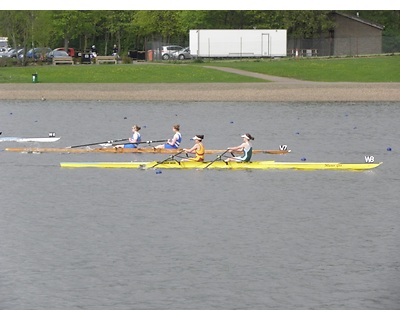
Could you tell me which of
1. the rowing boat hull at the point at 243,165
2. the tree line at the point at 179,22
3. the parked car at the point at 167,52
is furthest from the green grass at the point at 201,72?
the rowing boat hull at the point at 243,165

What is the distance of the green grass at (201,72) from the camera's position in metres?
80.1

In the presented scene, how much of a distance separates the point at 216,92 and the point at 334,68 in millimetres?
18027

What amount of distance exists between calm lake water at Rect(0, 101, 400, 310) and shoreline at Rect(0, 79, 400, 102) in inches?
822

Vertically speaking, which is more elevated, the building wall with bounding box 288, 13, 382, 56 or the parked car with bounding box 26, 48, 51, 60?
the building wall with bounding box 288, 13, 382, 56

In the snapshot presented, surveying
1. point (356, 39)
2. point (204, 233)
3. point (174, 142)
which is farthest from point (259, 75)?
point (204, 233)

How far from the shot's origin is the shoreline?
70.4 meters

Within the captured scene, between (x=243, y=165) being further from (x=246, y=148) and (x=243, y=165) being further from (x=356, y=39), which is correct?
(x=356, y=39)

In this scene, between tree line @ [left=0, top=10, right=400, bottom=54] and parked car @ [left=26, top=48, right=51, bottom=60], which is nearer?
parked car @ [left=26, top=48, right=51, bottom=60]

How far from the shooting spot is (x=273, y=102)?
226 ft

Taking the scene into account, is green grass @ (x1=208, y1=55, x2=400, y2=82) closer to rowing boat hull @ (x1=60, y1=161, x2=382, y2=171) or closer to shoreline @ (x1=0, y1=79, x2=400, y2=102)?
shoreline @ (x1=0, y1=79, x2=400, y2=102)

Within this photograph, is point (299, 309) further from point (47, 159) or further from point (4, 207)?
point (47, 159)

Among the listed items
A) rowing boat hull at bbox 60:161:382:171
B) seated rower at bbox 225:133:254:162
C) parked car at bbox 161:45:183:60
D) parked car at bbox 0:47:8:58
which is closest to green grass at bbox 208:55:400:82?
parked car at bbox 161:45:183:60

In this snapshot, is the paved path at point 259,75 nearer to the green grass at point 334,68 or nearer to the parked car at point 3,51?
the green grass at point 334,68
